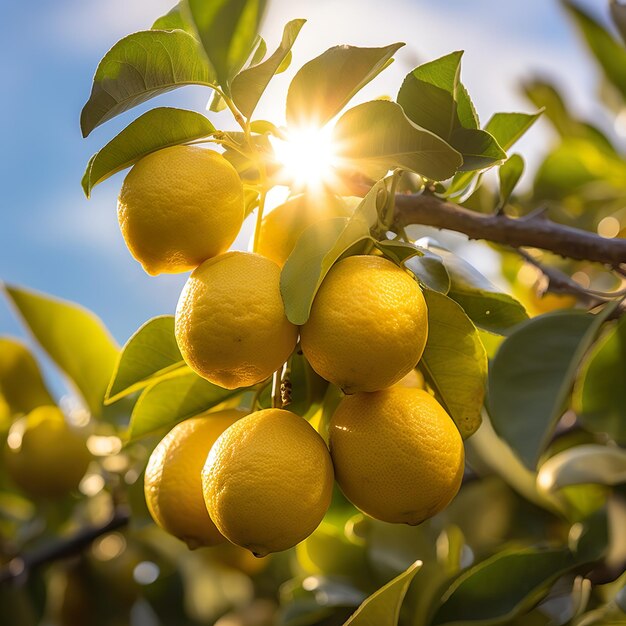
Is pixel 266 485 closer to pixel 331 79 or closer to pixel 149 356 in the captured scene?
pixel 149 356

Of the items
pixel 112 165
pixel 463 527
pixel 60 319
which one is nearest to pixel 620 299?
pixel 112 165

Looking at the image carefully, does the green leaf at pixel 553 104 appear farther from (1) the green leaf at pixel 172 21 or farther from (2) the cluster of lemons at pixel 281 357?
(2) the cluster of lemons at pixel 281 357

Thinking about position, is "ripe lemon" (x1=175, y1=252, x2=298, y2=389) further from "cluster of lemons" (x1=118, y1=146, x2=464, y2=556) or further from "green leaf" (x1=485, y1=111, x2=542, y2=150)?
"green leaf" (x1=485, y1=111, x2=542, y2=150)

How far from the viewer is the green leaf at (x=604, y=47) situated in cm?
175

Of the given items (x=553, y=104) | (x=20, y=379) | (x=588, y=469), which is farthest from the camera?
(x=553, y=104)

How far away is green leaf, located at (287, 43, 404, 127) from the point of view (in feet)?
2.65

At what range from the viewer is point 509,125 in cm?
108

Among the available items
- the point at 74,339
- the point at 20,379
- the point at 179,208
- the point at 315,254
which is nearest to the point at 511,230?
the point at 315,254

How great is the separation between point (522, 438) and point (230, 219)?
37cm

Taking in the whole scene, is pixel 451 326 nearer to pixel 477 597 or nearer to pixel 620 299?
pixel 620 299

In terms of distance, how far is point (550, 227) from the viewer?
98 cm

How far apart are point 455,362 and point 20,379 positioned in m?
1.18

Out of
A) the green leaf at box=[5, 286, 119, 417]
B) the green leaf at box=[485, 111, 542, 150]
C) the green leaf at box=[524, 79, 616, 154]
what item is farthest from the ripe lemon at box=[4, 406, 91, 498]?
the green leaf at box=[524, 79, 616, 154]

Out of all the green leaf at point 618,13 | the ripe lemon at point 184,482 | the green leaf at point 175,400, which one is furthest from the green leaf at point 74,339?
the green leaf at point 618,13
